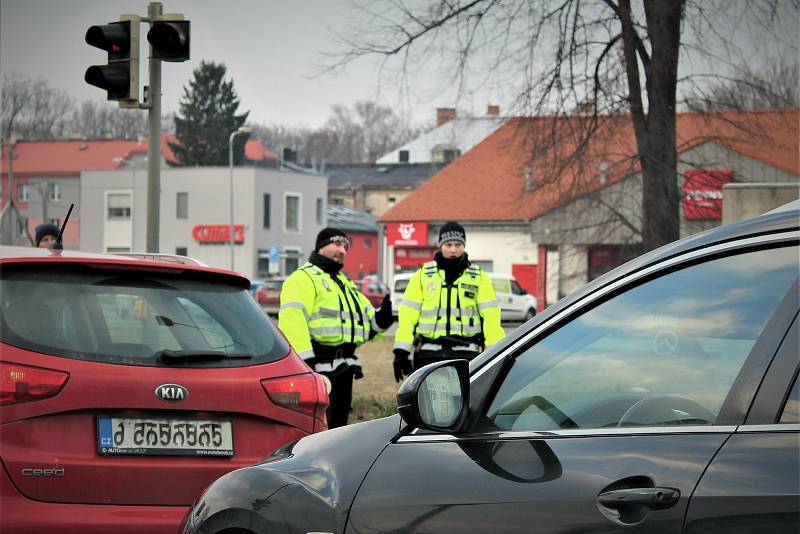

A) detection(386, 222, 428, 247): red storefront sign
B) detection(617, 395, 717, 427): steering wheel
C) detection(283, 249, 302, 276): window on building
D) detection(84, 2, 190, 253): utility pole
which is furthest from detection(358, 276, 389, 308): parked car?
detection(617, 395, 717, 427): steering wheel

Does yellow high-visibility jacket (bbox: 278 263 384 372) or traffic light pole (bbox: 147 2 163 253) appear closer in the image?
yellow high-visibility jacket (bbox: 278 263 384 372)

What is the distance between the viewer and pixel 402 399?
3143mm

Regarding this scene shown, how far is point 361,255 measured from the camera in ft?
291

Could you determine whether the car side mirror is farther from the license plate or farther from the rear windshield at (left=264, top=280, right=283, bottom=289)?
the rear windshield at (left=264, top=280, right=283, bottom=289)

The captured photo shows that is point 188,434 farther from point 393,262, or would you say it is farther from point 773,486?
point 393,262

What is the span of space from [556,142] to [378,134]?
101 metres

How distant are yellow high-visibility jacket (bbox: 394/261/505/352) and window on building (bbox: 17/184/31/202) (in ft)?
292

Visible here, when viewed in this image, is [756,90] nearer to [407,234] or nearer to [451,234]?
[451,234]

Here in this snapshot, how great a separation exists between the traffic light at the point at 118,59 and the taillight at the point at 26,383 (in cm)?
513

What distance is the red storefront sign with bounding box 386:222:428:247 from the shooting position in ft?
207

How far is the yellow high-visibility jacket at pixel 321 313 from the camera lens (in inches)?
320

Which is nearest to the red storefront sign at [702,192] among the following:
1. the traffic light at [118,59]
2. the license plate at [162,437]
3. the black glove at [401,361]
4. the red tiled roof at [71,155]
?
the black glove at [401,361]

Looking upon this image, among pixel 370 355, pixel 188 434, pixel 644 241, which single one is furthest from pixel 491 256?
pixel 188 434

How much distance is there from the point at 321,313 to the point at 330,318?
71 mm
